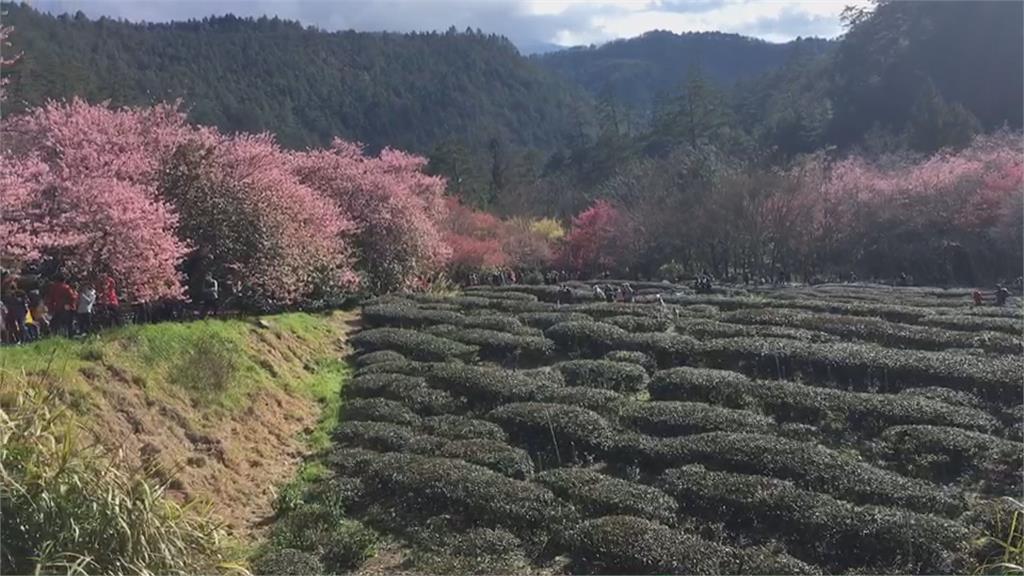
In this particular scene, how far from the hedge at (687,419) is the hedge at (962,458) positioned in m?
2.53

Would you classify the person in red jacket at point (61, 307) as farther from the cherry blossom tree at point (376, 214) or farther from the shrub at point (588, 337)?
the cherry blossom tree at point (376, 214)

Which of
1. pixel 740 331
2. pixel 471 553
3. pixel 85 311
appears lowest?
pixel 471 553

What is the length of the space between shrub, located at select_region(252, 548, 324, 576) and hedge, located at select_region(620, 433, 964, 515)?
625cm

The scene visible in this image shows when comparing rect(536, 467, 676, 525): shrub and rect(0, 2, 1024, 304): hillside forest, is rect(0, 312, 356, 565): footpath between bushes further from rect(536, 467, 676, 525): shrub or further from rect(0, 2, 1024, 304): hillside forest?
rect(536, 467, 676, 525): shrub

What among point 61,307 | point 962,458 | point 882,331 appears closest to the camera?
point 962,458

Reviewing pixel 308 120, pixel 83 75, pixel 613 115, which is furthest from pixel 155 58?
pixel 613 115

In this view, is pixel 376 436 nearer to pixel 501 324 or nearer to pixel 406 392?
pixel 406 392

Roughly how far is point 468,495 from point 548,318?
Answer: 11.8 m

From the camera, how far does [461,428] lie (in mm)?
16859

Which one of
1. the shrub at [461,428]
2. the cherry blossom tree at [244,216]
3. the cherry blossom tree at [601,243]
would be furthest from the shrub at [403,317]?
the cherry blossom tree at [601,243]

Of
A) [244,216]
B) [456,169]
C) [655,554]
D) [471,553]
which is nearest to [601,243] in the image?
[456,169]

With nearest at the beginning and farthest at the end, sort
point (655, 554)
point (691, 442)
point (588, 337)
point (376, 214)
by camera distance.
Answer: point (655, 554) → point (691, 442) → point (588, 337) → point (376, 214)

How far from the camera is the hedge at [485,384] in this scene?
1831 cm

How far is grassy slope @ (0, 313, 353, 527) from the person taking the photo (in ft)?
44.4
